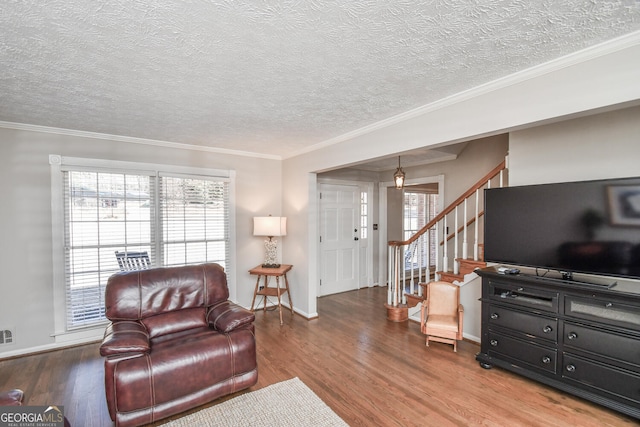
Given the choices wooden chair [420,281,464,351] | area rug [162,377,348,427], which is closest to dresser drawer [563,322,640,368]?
wooden chair [420,281,464,351]

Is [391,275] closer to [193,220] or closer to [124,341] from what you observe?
[193,220]

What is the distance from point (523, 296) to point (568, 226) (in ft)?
2.36

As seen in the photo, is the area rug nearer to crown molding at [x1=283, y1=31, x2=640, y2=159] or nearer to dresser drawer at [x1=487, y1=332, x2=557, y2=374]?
dresser drawer at [x1=487, y1=332, x2=557, y2=374]

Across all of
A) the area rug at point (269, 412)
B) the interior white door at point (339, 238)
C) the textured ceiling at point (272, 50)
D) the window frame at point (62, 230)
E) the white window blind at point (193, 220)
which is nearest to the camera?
the textured ceiling at point (272, 50)

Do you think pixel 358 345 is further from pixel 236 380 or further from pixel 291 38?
pixel 291 38

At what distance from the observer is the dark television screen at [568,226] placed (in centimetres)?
204

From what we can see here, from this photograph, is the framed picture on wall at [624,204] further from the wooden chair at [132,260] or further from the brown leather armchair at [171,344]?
the wooden chair at [132,260]

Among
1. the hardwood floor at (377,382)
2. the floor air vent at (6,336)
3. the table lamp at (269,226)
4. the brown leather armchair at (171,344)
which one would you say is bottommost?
the hardwood floor at (377,382)

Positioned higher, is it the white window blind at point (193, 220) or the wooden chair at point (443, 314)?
Answer: the white window blind at point (193, 220)

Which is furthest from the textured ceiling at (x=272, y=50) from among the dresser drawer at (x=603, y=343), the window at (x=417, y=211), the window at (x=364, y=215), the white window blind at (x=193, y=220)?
the window at (x=417, y=211)

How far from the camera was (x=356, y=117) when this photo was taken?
2898 millimetres

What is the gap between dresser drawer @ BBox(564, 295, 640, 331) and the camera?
2.05 meters

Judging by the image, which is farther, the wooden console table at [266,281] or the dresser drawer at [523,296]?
the wooden console table at [266,281]

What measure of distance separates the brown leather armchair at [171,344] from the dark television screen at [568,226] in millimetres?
2407
